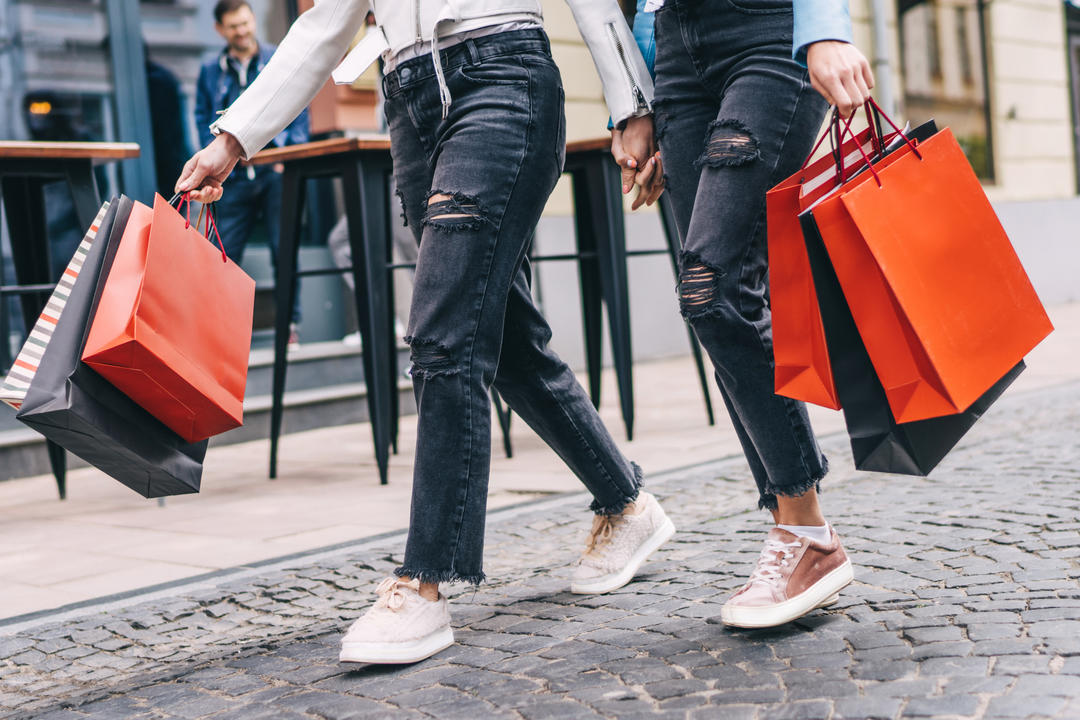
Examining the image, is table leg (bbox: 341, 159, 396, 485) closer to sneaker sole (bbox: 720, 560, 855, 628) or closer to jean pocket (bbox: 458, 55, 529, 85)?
jean pocket (bbox: 458, 55, 529, 85)

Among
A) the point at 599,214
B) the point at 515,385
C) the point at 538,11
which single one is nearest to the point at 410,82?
the point at 538,11

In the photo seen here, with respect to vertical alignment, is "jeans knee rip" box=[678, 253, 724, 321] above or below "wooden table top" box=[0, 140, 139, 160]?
below

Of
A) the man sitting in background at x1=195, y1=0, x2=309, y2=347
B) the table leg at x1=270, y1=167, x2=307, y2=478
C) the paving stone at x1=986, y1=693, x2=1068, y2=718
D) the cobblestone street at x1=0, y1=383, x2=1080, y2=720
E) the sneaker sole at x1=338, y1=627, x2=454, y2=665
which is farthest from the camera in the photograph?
the man sitting in background at x1=195, y1=0, x2=309, y2=347

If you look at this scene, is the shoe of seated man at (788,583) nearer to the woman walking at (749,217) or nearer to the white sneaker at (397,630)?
the woman walking at (749,217)

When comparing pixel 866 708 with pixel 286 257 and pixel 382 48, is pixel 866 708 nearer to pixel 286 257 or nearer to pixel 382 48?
pixel 382 48

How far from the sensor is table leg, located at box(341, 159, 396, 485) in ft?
13.6

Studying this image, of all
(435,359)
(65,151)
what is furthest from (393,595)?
(65,151)

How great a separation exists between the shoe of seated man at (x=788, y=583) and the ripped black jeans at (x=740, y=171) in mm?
111

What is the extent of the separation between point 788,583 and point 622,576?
51 cm

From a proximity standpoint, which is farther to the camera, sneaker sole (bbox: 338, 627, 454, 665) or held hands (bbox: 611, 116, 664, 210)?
held hands (bbox: 611, 116, 664, 210)

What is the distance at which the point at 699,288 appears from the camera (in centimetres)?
219

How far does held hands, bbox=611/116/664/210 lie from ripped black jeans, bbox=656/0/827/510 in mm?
135

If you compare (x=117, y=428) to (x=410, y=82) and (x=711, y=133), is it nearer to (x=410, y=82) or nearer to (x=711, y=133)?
(x=410, y=82)

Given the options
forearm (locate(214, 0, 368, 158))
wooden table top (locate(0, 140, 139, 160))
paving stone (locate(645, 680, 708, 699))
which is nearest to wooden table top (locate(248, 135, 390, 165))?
wooden table top (locate(0, 140, 139, 160))
